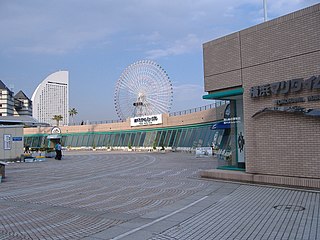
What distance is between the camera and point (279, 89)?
1214 cm

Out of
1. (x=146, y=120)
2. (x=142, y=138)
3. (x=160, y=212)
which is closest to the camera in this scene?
(x=160, y=212)

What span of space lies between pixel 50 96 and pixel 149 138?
124906mm

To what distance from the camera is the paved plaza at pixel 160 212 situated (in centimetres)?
684

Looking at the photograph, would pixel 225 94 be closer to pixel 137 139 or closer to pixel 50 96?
pixel 137 139

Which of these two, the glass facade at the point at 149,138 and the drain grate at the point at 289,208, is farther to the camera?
the glass facade at the point at 149,138

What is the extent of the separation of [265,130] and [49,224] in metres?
8.43

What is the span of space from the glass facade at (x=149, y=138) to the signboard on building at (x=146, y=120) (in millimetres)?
1097

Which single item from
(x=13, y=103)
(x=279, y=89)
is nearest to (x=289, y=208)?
(x=279, y=89)

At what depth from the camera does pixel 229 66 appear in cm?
1427

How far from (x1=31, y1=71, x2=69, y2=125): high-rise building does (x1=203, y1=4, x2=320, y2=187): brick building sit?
507 ft

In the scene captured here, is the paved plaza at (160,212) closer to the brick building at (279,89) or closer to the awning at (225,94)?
the brick building at (279,89)

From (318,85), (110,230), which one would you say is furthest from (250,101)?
(110,230)

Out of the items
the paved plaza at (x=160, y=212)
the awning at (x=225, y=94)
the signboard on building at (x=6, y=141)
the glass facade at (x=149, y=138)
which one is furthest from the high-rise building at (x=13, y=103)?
the paved plaza at (x=160, y=212)

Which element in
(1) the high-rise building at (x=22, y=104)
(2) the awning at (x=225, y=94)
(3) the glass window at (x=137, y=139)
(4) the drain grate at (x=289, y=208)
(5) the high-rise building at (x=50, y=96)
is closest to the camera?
(4) the drain grate at (x=289, y=208)
